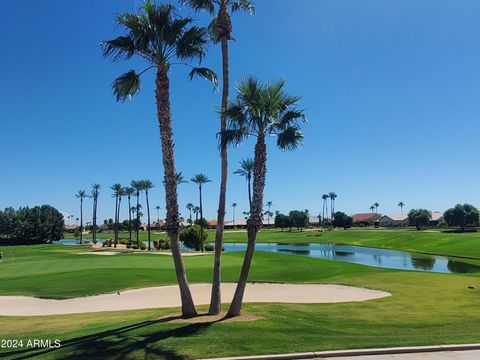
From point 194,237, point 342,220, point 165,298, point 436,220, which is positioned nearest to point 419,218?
point 436,220

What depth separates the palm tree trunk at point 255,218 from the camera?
46.0 ft

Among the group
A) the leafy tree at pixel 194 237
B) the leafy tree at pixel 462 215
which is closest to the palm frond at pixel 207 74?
the leafy tree at pixel 194 237

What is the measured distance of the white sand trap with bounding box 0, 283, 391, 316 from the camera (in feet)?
63.5

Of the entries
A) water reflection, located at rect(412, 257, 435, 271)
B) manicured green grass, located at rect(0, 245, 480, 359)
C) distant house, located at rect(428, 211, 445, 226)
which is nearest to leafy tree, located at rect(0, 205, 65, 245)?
manicured green grass, located at rect(0, 245, 480, 359)

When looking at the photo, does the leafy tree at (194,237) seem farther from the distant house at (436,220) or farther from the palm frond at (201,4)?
the distant house at (436,220)

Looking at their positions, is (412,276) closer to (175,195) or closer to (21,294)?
(175,195)

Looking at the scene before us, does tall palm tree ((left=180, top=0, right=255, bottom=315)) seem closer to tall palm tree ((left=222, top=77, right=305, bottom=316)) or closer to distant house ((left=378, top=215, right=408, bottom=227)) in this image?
tall palm tree ((left=222, top=77, right=305, bottom=316))

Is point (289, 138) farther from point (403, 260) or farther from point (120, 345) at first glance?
point (403, 260)

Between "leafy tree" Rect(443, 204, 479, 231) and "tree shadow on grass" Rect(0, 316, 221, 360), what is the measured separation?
120 metres

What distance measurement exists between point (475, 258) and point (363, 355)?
5611cm

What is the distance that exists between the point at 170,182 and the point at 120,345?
5.55 meters

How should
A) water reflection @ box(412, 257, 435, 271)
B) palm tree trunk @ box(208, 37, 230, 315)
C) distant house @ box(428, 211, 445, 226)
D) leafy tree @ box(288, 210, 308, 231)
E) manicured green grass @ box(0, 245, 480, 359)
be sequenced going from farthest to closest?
leafy tree @ box(288, 210, 308, 231) → distant house @ box(428, 211, 445, 226) → water reflection @ box(412, 257, 435, 271) → palm tree trunk @ box(208, 37, 230, 315) → manicured green grass @ box(0, 245, 480, 359)

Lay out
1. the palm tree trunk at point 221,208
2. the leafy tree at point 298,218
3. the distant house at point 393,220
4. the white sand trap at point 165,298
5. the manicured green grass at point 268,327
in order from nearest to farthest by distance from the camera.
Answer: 1. the manicured green grass at point 268,327
2. the palm tree trunk at point 221,208
3. the white sand trap at point 165,298
4. the leafy tree at point 298,218
5. the distant house at point 393,220

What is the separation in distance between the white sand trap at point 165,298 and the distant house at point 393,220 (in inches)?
6713
